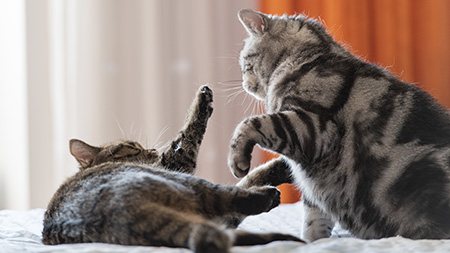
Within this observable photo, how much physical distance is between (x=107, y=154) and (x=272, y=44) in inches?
22.9

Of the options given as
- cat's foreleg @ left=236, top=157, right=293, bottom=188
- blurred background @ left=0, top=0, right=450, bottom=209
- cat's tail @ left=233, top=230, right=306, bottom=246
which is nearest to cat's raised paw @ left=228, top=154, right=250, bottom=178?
cat's foreleg @ left=236, top=157, right=293, bottom=188

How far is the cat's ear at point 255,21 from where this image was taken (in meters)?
1.71

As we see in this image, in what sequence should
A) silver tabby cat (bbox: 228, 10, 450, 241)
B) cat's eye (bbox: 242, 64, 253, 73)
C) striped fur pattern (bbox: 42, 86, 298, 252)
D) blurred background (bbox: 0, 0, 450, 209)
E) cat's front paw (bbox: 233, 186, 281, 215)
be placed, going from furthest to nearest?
blurred background (bbox: 0, 0, 450, 209)
cat's eye (bbox: 242, 64, 253, 73)
silver tabby cat (bbox: 228, 10, 450, 241)
cat's front paw (bbox: 233, 186, 281, 215)
striped fur pattern (bbox: 42, 86, 298, 252)

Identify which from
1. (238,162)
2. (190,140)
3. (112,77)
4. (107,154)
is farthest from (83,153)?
(112,77)

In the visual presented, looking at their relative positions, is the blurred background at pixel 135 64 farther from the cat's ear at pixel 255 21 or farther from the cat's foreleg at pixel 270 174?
the cat's foreleg at pixel 270 174

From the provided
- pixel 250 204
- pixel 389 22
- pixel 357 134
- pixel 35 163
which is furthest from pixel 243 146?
pixel 389 22

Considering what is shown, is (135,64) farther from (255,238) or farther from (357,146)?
(255,238)

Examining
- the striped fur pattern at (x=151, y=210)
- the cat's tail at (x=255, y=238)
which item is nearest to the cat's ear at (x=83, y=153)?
the striped fur pattern at (x=151, y=210)

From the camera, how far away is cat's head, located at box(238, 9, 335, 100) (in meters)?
1.62

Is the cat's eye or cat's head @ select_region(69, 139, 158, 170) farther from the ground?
the cat's eye

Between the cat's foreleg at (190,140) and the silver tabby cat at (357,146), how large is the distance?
0.60ft

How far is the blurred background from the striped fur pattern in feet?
4.30

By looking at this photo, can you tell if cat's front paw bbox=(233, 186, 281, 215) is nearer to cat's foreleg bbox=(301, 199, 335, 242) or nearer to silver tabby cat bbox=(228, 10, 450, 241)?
silver tabby cat bbox=(228, 10, 450, 241)

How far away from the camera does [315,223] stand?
1529mm
